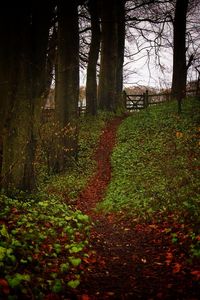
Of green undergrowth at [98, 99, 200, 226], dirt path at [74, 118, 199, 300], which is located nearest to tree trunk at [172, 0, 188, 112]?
green undergrowth at [98, 99, 200, 226]

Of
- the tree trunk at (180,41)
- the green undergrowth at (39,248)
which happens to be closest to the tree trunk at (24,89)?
the green undergrowth at (39,248)

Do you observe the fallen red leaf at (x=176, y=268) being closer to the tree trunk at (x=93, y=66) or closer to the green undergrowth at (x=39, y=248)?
the green undergrowth at (x=39, y=248)

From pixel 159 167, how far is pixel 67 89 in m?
5.19

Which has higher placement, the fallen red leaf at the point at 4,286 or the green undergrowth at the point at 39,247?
the fallen red leaf at the point at 4,286

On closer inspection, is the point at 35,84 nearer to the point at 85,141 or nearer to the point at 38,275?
the point at 38,275

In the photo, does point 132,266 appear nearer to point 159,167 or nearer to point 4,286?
point 4,286

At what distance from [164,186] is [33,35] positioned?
5450mm

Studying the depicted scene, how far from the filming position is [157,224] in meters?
8.02

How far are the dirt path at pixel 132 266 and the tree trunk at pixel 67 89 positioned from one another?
5.78 meters

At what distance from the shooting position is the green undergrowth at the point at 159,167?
8.73m

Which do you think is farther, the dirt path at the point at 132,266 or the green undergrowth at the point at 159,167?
the green undergrowth at the point at 159,167

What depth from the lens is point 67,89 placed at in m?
14.7

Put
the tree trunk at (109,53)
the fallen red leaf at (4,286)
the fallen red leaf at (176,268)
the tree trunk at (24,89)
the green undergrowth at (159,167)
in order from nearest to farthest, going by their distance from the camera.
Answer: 1. the fallen red leaf at (4,286)
2. the fallen red leaf at (176,268)
3. the tree trunk at (24,89)
4. the green undergrowth at (159,167)
5. the tree trunk at (109,53)

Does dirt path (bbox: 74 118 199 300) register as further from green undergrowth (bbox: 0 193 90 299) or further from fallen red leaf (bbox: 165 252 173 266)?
green undergrowth (bbox: 0 193 90 299)
